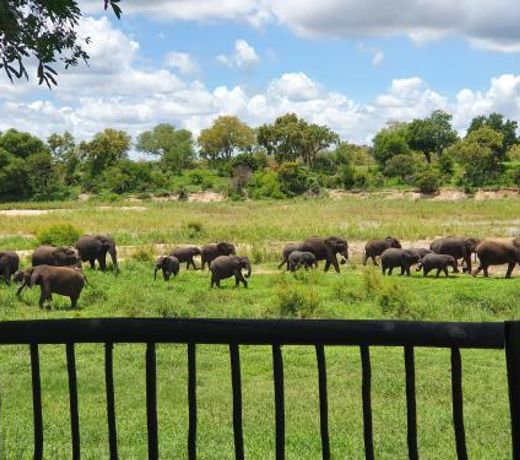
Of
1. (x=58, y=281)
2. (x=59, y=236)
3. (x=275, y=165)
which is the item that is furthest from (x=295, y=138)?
(x=58, y=281)

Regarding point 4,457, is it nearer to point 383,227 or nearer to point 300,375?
point 300,375

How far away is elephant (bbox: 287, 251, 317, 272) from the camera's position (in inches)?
892

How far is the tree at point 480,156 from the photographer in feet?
212

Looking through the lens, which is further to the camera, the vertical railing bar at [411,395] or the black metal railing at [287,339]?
A: the vertical railing bar at [411,395]

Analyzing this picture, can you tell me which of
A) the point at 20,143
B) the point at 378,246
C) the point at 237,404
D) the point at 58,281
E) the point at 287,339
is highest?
the point at 20,143

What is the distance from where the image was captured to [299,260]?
2270 cm

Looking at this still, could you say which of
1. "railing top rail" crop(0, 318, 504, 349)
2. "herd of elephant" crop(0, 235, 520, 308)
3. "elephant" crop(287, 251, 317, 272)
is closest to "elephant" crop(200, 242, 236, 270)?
"herd of elephant" crop(0, 235, 520, 308)

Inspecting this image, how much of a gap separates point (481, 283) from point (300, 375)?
33.2 ft

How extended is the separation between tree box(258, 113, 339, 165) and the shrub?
69.6 meters

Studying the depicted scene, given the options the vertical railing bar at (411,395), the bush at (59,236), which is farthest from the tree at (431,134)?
the vertical railing bar at (411,395)

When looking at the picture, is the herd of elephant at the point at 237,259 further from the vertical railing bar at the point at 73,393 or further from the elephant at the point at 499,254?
the vertical railing bar at the point at 73,393

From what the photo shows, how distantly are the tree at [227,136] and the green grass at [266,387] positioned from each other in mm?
81807

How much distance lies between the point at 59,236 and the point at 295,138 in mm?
57674

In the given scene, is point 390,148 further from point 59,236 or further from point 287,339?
point 287,339
